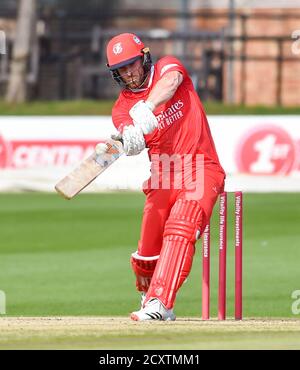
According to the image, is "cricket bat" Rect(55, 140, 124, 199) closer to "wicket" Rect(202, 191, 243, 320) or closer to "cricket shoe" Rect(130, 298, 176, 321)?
"cricket shoe" Rect(130, 298, 176, 321)

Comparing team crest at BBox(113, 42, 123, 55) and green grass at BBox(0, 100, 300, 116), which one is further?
green grass at BBox(0, 100, 300, 116)

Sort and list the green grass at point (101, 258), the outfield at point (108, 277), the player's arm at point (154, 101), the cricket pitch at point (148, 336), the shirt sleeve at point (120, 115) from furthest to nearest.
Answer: the green grass at point (101, 258) < the shirt sleeve at point (120, 115) < the player's arm at point (154, 101) < the outfield at point (108, 277) < the cricket pitch at point (148, 336)

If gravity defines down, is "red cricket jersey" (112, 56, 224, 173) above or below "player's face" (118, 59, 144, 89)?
below

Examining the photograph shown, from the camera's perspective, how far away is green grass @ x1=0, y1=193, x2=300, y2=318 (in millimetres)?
13344

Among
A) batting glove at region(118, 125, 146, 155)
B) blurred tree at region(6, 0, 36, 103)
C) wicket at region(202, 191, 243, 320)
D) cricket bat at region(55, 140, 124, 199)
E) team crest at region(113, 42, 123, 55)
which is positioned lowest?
wicket at region(202, 191, 243, 320)

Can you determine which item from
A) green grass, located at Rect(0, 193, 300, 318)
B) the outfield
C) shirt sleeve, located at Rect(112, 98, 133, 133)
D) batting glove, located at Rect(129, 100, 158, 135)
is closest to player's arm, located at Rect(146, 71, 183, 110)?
batting glove, located at Rect(129, 100, 158, 135)

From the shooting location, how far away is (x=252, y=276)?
15.1 metres

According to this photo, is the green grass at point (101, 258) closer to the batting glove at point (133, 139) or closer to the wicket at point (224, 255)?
the wicket at point (224, 255)

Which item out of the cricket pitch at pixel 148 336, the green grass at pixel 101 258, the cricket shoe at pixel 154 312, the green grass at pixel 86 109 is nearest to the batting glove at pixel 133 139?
the cricket shoe at pixel 154 312

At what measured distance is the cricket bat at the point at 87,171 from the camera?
384 inches

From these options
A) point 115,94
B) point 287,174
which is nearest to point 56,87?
point 115,94

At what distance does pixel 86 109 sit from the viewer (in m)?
30.5

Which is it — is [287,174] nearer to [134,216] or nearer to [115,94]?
[134,216]

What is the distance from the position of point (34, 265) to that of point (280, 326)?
698cm
